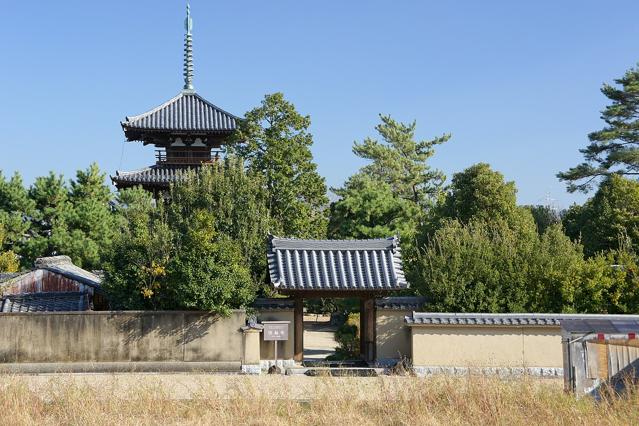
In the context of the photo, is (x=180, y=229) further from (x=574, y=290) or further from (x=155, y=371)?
(x=574, y=290)

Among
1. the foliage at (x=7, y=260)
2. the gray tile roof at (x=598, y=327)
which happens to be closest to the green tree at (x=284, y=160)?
the foliage at (x=7, y=260)

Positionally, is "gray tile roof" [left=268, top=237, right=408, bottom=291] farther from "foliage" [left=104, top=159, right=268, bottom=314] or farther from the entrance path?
the entrance path

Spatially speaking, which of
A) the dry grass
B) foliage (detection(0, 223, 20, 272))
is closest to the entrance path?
the dry grass

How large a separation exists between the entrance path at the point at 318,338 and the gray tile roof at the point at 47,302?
734 cm

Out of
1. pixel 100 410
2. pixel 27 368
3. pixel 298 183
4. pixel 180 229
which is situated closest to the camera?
pixel 100 410

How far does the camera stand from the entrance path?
23.1 m

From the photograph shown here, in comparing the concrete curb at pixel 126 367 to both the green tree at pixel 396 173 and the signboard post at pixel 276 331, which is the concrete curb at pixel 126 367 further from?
the green tree at pixel 396 173

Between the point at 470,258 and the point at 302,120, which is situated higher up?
the point at 302,120

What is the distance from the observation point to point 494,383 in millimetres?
10820

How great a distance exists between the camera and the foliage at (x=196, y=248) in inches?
684

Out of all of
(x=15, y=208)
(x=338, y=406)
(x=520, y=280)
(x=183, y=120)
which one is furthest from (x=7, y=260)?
(x=338, y=406)

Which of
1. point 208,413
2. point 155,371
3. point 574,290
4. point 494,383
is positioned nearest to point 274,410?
point 208,413

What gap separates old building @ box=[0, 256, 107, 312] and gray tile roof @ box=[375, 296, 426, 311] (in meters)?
8.46

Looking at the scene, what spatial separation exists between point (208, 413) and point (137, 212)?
10.2m
